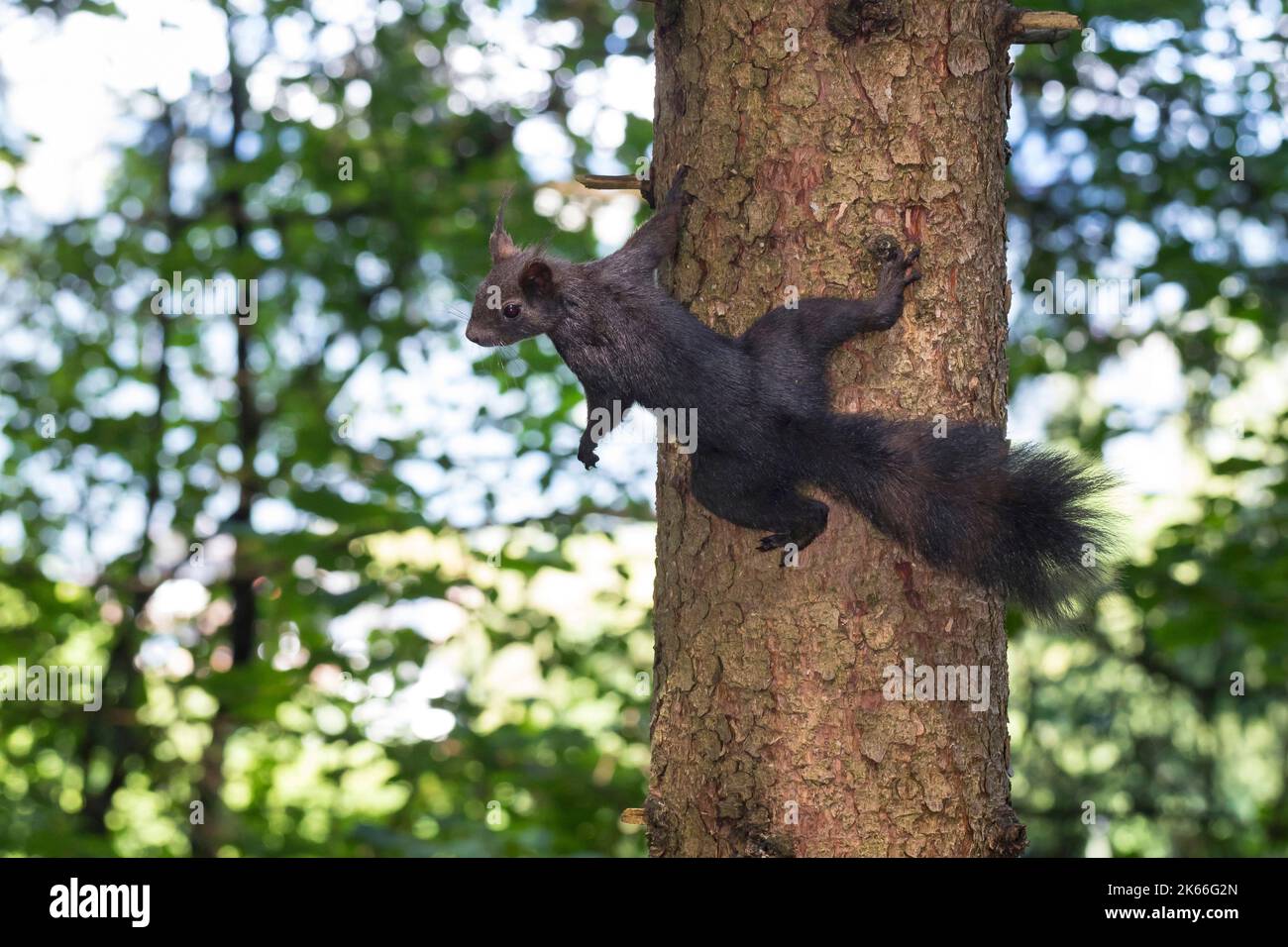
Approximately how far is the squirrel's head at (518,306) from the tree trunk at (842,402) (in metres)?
0.35

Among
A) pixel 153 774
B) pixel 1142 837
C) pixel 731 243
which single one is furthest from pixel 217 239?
pixel 1142 837

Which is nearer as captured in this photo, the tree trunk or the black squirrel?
the black squirrel

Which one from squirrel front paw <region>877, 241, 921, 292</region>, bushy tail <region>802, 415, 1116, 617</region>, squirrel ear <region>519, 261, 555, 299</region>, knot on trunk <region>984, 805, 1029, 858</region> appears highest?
squirrel ear <region>519, 261, 555, 299</region>

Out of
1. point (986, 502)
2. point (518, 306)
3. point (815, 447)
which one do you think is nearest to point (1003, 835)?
point (986, 502)

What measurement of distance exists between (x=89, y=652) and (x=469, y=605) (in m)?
3.10

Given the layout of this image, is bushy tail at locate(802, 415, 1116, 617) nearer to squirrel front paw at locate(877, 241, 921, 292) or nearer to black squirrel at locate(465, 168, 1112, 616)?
black squirrel at locate(465, 168, 1112, 616)

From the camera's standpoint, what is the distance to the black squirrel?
2.18 metres

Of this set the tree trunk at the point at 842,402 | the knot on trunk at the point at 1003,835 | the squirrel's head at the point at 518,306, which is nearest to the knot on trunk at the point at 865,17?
the tree trunk at the point at 842,402

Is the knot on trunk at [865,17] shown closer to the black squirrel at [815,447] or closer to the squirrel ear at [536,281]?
the black squirrel at [815,447]

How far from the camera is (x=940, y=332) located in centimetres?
237

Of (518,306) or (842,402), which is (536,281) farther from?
(842,402)

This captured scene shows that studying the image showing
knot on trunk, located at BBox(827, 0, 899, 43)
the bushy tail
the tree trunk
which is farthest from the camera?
knot on trunk, located at BBox(827, 0, 899, 43)

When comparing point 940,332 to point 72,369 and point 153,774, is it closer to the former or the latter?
point 72,369

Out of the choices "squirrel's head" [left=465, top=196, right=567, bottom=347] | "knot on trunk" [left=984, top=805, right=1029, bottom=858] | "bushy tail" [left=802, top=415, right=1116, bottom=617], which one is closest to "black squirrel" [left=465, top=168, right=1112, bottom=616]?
"bushy tail" [left=802, top=415, right=1116, bottom=617]
